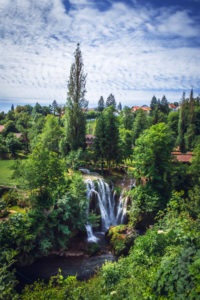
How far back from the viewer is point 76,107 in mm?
25656

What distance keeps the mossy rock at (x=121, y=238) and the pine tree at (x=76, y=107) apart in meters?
12.9

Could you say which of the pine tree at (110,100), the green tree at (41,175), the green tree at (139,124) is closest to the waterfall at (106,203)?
the green tree at (41,175)

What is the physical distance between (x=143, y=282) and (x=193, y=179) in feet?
63.3

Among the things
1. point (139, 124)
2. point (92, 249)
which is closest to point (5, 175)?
point (92, 249)

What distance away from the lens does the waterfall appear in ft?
64.9

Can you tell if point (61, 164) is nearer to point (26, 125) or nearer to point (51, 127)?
point (51, 127)

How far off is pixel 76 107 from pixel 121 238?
58.2 ft

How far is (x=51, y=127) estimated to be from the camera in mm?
29609

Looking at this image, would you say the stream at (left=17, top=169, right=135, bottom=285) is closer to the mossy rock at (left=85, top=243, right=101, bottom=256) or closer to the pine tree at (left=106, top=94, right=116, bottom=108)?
the mossy rock at (left=85, top=243, right=101, bottom=256)

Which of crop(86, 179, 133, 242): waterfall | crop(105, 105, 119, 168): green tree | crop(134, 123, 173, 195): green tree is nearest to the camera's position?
crop(134, 123, 173, 195): green tree

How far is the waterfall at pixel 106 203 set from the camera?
19.8 meters

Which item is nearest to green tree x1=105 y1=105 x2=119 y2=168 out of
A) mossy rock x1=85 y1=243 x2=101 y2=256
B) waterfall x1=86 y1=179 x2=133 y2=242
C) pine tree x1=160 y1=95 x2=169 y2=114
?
waterfall x1=86 y1=179 x2=133 y2=242

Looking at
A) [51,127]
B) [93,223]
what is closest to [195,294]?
[93,223]

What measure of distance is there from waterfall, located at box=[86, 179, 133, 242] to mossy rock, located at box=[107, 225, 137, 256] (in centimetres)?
228
